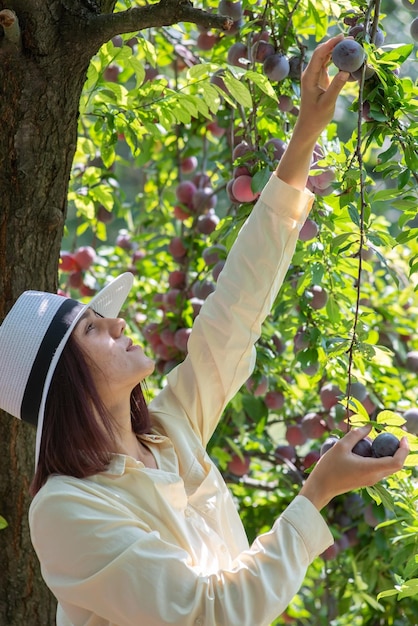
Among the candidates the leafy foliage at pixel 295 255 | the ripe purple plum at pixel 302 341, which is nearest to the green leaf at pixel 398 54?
the leafy foliage at pixel 295 255

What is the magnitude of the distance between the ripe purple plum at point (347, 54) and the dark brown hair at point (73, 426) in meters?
0.57

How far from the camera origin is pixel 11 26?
5.24ft

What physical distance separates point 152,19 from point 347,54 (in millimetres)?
376

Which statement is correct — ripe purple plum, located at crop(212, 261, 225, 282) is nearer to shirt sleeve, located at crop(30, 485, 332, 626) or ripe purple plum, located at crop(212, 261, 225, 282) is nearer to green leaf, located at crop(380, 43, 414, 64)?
green leaf, located at crop(380, 43, 414, 64)

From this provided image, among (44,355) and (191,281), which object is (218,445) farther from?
(44,355)

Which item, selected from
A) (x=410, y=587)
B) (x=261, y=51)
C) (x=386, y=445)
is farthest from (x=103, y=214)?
(x=386, y=445)

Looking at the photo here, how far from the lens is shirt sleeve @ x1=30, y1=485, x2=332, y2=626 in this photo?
4.01 ft

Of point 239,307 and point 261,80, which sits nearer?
point 239,307

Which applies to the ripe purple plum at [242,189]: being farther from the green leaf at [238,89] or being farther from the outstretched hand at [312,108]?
the outstretched hand at [312,108]

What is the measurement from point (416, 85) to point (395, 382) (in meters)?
0.94

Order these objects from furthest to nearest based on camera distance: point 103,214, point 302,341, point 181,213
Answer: point 103,214
point 181,213
point 302,341

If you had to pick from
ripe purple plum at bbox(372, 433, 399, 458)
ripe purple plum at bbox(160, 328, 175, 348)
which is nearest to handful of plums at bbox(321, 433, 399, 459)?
ripe purple plum at bbox(372, 433, 399, 458)

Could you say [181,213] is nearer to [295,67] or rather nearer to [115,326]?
[295,67]

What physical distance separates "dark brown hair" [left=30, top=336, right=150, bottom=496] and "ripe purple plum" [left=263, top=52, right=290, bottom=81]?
2.27ft
